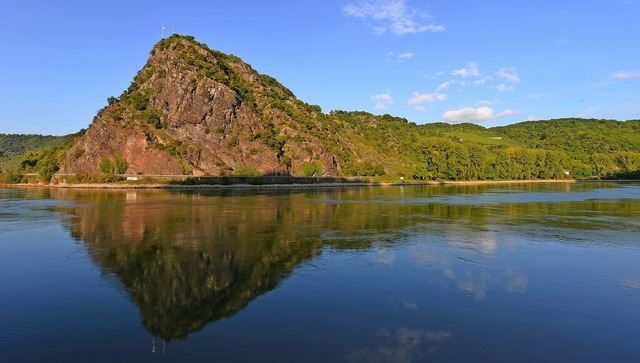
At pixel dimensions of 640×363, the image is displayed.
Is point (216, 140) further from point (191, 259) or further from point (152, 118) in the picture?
point (191, 259)

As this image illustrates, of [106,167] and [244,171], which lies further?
[244,171]

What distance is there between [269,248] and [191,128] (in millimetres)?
123282

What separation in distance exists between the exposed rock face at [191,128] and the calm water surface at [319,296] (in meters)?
104

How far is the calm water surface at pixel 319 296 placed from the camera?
1130 cm

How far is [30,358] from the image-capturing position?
35.2 feet

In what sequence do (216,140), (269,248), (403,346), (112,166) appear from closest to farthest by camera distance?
(403,346) → (269,248) → (112,166) → (216,140)

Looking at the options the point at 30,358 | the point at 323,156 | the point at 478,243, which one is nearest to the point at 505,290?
the point at 478,243

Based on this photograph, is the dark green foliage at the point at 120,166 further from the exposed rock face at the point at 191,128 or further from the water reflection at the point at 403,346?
the water reflection at the point at 403,346

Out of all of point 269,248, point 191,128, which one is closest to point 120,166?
point 191,128

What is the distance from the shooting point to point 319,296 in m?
15.8

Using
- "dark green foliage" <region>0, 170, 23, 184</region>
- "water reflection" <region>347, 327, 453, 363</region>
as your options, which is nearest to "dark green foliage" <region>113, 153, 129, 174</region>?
"dark green foliage" <region>0, 170, 23, 184</region>

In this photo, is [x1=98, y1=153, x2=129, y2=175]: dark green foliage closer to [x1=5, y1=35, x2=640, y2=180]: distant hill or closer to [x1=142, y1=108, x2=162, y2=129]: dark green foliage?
[x1=5, y1=35, x2=640, y2=180]: distant hill

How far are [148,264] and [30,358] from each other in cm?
1022

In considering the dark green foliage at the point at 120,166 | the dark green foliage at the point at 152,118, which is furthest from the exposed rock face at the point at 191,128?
the dark green foliage at the point at 120,166
